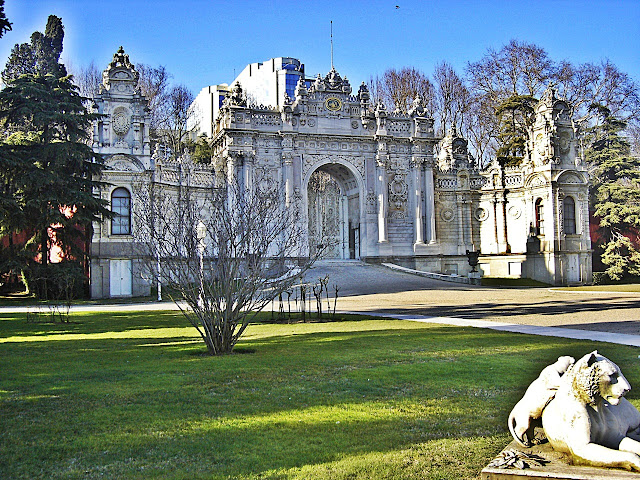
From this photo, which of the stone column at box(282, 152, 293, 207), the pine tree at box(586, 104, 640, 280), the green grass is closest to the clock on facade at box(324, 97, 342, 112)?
the stone column at box(282, 152, 293, 207)

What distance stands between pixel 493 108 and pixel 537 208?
13.7 m

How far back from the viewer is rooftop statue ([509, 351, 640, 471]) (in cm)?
445

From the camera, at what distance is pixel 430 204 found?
44594 millimetres

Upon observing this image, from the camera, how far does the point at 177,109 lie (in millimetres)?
57500

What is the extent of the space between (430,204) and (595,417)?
133 ft

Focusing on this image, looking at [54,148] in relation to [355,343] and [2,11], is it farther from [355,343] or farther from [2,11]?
[355,343]

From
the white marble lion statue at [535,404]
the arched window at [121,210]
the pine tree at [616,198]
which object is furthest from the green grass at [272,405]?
the pine tree at [616,198]

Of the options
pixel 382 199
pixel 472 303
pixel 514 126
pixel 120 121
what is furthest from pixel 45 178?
pixel 514 126

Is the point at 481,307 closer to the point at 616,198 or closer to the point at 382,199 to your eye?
the point at 382,199

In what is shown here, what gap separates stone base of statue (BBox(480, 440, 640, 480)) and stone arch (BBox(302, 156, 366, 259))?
37.1 m

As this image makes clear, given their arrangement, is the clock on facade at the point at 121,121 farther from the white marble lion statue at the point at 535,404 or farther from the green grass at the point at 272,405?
the white marble lion statue at the point at 535,404

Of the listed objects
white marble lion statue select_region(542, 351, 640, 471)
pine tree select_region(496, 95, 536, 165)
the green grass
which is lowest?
the green grass

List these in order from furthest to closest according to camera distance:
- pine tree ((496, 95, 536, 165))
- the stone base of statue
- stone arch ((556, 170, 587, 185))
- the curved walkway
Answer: pine tree ((496, 95, 536, 165)) → stone arch ((556, 170, 587, 185)) → the curved walkway → the stone base of statue

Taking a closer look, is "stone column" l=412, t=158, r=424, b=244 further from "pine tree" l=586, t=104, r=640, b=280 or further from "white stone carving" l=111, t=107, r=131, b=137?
"white stone carving" l=111, t=107, r=131, b=137
